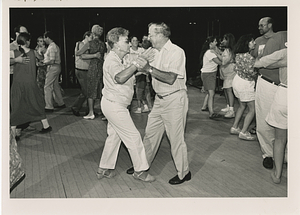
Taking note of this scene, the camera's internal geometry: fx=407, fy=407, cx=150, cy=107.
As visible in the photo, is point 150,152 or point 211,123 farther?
point 211,123

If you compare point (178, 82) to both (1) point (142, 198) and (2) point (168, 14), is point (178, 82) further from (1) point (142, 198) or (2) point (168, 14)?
(2) point (168, 14)

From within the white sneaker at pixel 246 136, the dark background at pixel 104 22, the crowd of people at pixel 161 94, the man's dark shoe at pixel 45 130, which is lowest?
the white sneaker at pixel 246 136

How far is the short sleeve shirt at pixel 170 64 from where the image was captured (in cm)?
330

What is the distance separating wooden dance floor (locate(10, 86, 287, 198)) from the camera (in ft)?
11.3

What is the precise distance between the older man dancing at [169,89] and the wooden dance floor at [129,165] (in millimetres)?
288

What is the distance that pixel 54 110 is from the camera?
22.9 ft

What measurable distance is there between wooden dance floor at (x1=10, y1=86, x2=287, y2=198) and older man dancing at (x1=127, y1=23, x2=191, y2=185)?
288 millimetres

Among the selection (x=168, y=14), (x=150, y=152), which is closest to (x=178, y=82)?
(x=150, y=152)

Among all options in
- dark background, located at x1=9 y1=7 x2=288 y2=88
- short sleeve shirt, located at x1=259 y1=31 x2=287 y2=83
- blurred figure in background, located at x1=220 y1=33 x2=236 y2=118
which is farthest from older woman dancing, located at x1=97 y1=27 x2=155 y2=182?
dark background, located at x1=9 y1=7 x2=288 y2=88

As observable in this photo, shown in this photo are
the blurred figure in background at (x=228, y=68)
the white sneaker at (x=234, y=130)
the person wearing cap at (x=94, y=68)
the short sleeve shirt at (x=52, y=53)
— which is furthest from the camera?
the short sleeve shirt at (x=52, y=53)

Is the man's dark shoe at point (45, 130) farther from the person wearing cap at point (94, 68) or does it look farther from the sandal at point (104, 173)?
the sandal at point (104, 173)

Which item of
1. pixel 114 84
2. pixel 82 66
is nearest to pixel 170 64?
pixel 114 84

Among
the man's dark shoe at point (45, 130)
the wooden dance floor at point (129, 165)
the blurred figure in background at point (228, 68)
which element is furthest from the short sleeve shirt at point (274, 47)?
the man's dark shoe at point (45, 130)

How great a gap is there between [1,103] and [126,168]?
1370mm
